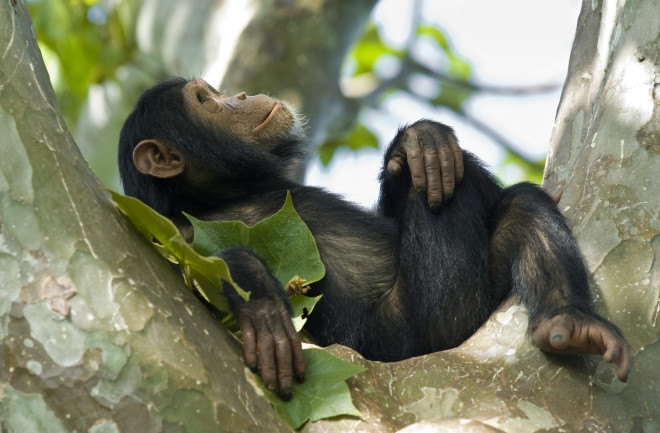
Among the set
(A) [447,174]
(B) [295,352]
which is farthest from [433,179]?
(B) [295,352]

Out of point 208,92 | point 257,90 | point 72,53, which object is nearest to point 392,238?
point 208,92

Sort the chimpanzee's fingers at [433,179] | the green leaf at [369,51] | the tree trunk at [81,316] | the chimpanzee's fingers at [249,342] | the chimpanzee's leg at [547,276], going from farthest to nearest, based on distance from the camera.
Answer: the green leaf at [369,51], the chimpanzee's fingers at [433,179], the chimpanzee's leg at [547,276], the chimpanzee's fingers at [249,342], the tree trunk at [81,316]

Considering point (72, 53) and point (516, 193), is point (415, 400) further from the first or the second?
point (72, 53)

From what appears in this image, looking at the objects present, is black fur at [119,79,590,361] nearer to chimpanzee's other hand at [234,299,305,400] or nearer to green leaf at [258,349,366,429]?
chimpanzee's other hand at [234,299,305,400]

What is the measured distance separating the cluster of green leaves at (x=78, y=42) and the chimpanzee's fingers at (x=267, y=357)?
5449 millimetres

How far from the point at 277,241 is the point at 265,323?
1.44 ft

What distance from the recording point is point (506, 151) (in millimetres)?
10008

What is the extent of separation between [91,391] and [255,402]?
18.8 inches

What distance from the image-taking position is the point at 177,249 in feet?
8.28

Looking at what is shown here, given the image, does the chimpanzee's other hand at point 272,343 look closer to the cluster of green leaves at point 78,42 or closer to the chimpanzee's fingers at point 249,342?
the chimpanzee's fingers at point 249,342

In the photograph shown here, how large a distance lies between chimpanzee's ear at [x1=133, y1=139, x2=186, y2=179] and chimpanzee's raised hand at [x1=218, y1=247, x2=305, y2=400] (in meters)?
1.23

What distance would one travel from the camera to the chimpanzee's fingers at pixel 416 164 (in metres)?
3.52

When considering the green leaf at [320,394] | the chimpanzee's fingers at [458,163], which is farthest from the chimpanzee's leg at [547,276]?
the green leaf at [320,394]

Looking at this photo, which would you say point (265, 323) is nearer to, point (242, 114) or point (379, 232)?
point (379, 232)
